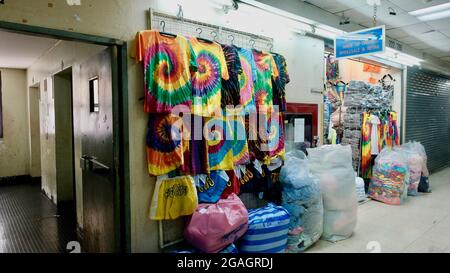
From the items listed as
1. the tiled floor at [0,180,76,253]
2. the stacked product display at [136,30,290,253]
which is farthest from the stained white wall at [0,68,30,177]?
the stacked product display at [136,30,290,253]

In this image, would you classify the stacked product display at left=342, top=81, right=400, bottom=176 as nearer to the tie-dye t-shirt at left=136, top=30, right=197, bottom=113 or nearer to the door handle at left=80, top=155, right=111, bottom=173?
the tie-dye t-shirt at left=136, top=30, right=197, bottom=113

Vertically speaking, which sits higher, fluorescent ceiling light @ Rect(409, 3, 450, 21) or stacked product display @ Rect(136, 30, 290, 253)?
fluorescent ceiling light @ Rect(409, 3, 450, 21)

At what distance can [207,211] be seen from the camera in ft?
8.43

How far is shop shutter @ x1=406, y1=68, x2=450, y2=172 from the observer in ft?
22.2

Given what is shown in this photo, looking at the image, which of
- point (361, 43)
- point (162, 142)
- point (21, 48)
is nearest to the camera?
point (162, 142)

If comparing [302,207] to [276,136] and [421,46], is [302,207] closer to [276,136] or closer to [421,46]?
[276,136]

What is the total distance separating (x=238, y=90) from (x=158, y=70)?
84cm

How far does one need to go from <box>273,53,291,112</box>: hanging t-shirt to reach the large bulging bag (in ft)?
3.89

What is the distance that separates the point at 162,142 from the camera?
253cm

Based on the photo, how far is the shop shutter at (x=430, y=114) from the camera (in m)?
6.77

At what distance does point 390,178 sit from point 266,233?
3.09 meters

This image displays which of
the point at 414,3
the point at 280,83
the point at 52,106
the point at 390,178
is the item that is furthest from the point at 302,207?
the point at 52,106
